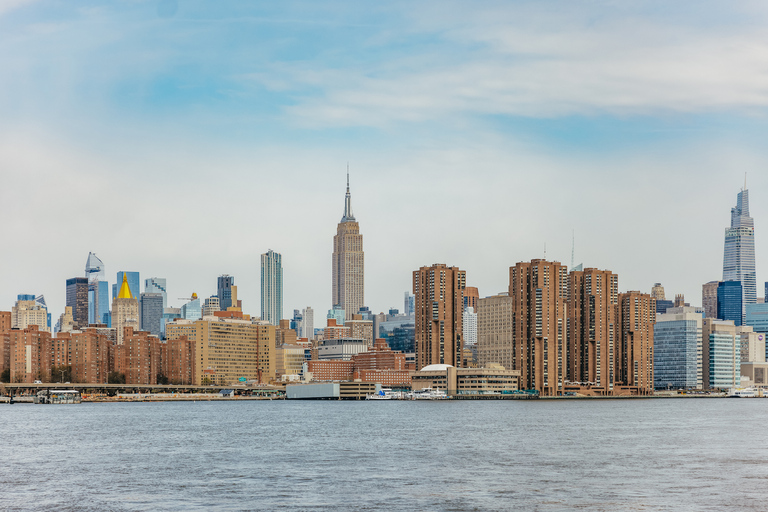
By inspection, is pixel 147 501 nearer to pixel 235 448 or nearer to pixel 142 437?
pixel 235 448

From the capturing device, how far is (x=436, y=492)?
70.7 metres

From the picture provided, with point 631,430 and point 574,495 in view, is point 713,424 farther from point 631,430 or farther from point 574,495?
point 574,495

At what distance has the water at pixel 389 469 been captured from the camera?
66.9m

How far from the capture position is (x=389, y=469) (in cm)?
8531

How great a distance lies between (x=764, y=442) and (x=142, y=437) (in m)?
72.6

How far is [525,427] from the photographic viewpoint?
483 ft

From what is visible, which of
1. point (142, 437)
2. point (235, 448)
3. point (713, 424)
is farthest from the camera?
point (713, 424)

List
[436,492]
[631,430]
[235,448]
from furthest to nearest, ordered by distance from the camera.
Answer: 1. [631,430]
2. [235,448]
3. [436,492]

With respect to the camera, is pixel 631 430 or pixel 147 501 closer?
pixel 147 501

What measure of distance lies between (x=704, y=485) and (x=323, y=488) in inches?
1049

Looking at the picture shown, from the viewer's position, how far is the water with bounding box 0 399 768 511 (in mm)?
66875

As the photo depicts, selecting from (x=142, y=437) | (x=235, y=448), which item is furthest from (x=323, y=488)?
(x=142, y=437)

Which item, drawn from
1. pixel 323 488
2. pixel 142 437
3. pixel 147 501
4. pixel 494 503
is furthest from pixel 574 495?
pixel 142 437

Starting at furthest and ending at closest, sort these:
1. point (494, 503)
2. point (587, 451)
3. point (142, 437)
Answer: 1. point (142, 437)
2. point (587, 451)
3. point (494, 503)
